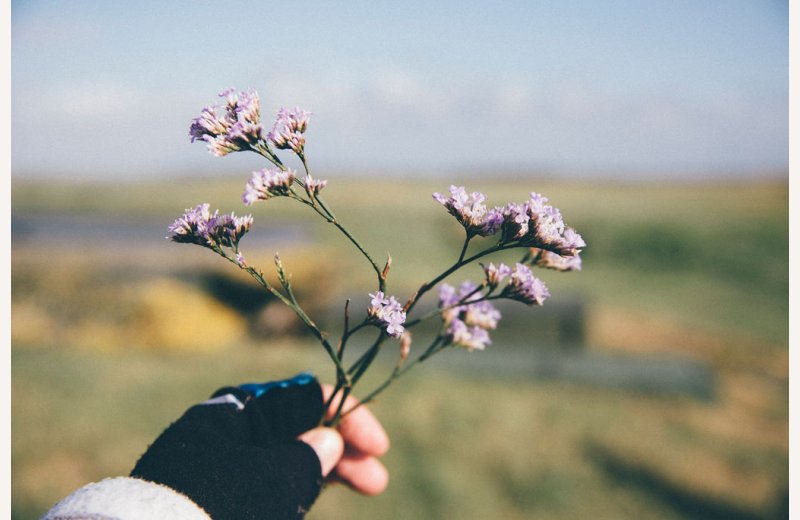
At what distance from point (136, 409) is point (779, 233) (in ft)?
138

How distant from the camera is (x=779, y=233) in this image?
38.8 m

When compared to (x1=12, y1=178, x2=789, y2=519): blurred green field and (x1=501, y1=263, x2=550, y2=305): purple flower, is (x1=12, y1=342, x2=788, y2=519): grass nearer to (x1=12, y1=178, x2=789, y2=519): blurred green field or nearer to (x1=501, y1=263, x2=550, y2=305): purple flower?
(x1=12, y1=178, x2=789, y2=519): blurred green field

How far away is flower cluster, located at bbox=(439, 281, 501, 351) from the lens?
7.11ft

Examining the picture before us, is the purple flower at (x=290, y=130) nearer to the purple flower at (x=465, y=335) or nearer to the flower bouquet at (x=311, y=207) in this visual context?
the flower bouquet at (x=311, y=207)

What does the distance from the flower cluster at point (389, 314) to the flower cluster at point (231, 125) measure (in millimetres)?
650

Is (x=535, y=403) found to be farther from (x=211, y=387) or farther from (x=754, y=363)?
(x=754, y=363)

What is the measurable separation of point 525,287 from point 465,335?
0.33 m

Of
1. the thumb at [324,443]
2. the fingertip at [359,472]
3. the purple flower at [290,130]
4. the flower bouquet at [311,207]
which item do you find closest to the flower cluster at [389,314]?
the flower bouquet at [311,207]

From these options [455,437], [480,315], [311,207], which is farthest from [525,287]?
[455,437]

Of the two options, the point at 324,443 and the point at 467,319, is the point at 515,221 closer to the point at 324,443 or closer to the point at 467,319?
the point at 467,319

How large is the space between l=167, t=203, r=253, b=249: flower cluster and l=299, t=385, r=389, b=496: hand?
37.1 inches

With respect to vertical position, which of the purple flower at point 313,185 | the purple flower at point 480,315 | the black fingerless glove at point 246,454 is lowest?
the black fingerless glove at point 246,454

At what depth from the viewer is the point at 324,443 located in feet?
8.00

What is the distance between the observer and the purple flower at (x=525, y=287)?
6.35 feet
